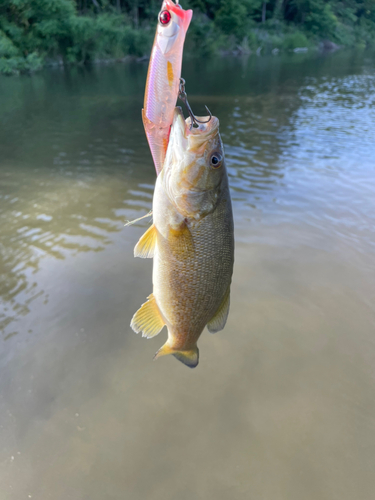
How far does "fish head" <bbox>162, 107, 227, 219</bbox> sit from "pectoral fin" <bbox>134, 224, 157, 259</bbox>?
209mm

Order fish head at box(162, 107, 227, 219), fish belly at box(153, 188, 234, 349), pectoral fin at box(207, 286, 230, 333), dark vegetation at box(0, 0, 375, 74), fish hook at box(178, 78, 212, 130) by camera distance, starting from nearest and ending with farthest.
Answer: fish hook at box(178, 78, 212, 130) < fish head at box(162, 107, 227, 219) < fish belly at box(153, 188, 234, 349) < pectoral fin at box(207, 286, 230, 333) < dark vegetation at box(0, 0, 375, 74)

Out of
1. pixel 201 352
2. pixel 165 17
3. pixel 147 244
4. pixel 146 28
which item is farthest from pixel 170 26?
pixel 146 28

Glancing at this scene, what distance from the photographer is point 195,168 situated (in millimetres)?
1631

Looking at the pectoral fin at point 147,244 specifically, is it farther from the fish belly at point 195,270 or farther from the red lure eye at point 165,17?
the red lure eye at point 165,17

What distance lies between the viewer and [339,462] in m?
2.71

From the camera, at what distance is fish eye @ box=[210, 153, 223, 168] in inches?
64.5

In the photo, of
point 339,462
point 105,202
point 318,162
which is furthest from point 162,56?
point 318,162

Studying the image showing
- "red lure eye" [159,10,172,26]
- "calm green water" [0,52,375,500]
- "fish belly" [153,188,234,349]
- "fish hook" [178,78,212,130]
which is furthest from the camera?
"calm green water" [0,52,375,500]

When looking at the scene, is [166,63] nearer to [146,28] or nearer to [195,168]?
[195,168]

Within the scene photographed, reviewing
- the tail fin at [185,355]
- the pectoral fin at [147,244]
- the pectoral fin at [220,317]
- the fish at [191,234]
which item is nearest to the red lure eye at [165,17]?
the fish at [191,234]

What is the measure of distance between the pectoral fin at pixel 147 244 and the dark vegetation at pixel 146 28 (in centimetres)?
2361

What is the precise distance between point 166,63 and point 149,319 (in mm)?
1281

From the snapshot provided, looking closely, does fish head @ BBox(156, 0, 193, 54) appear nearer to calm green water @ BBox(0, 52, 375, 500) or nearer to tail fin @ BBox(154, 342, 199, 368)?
tail fin @ BBox(154, 342, 199, 368)

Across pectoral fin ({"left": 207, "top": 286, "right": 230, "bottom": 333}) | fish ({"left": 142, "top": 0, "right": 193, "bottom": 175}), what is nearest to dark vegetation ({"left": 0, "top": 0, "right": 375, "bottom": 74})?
fish ({"left": 142, "top": 0, "right": 193, "bottom": 175})
